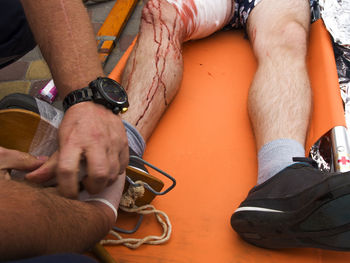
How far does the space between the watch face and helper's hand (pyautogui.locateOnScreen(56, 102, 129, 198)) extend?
34mm

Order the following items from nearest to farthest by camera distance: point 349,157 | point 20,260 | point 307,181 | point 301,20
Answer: point 20,260
point 307,181
point 349,157
point 301,20

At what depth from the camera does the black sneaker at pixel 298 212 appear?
63 centimetres

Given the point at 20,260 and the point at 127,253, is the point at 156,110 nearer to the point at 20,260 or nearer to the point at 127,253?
the point at 127,253

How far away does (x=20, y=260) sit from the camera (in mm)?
376

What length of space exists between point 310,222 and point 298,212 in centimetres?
Result: 3

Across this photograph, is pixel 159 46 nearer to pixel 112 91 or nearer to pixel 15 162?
pixel 112 91

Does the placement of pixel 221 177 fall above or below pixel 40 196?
below

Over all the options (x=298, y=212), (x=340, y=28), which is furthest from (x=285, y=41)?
(x=298, y=212)

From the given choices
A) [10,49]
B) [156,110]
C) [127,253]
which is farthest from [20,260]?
[10,49]

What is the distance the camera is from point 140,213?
32.5 inches

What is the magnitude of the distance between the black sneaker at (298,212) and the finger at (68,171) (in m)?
0.39

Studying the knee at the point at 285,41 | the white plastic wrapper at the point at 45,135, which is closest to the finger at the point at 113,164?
the white plastic wrapper at the point at 45,135

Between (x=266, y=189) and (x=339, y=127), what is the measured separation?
1.04 feet

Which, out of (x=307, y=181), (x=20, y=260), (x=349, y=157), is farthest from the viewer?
(x=349, y=157)
